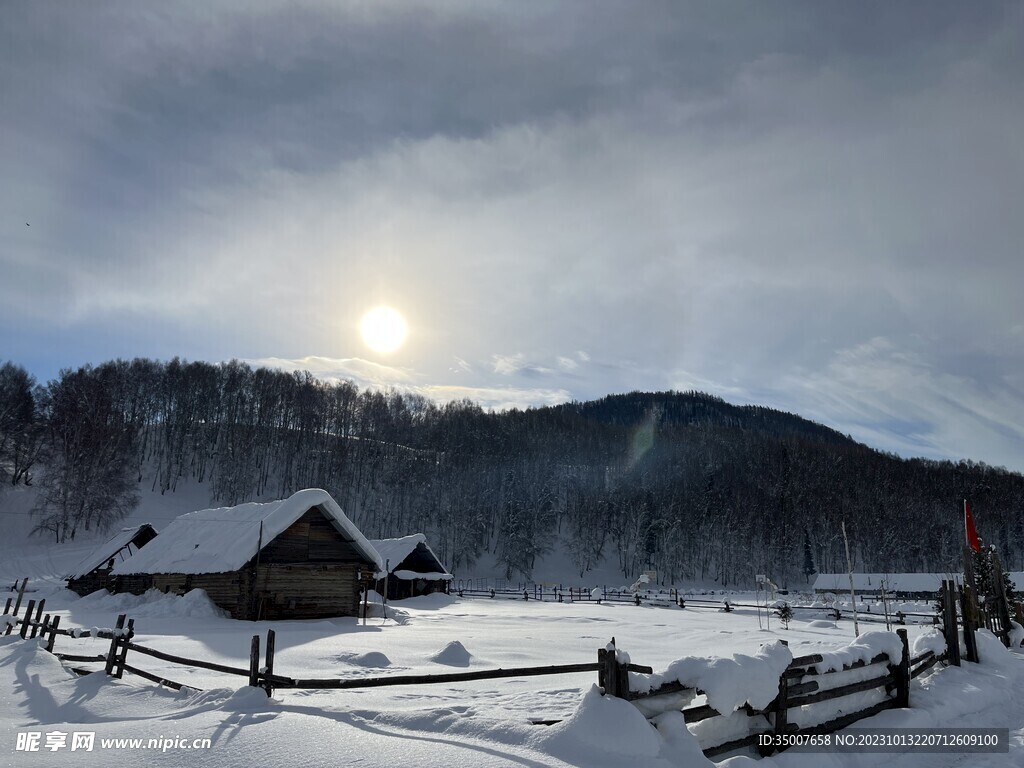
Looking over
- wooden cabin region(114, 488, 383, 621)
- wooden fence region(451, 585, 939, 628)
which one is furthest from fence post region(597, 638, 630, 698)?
wooden cabin region(114, 488, 383, 621)

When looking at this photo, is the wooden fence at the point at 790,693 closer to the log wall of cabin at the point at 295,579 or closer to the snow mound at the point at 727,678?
the snow mound at the point at 727,678

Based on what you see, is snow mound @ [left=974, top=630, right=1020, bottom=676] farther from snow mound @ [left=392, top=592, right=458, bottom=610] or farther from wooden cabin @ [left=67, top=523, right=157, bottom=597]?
wooden cabin @ [left=67, top=523, right=157, bottom=597]

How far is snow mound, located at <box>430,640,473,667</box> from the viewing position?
46.6ft

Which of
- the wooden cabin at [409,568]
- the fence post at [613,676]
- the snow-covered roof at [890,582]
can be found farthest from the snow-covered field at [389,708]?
the snow-covered roof at [890,582]

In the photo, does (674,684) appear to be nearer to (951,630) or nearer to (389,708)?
(389,708)

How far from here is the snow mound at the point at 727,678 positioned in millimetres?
7293

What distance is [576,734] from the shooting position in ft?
21.4

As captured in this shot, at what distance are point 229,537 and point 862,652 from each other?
25881 mm

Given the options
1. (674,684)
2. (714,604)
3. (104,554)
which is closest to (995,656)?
(674,684)

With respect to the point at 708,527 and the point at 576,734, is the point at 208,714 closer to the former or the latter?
the point at 576,734

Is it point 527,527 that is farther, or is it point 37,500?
point 527,527

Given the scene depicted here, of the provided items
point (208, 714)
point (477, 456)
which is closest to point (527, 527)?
point (477, 456)

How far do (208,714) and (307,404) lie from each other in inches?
3437

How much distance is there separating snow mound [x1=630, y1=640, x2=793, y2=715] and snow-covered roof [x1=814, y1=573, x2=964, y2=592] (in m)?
59.3
